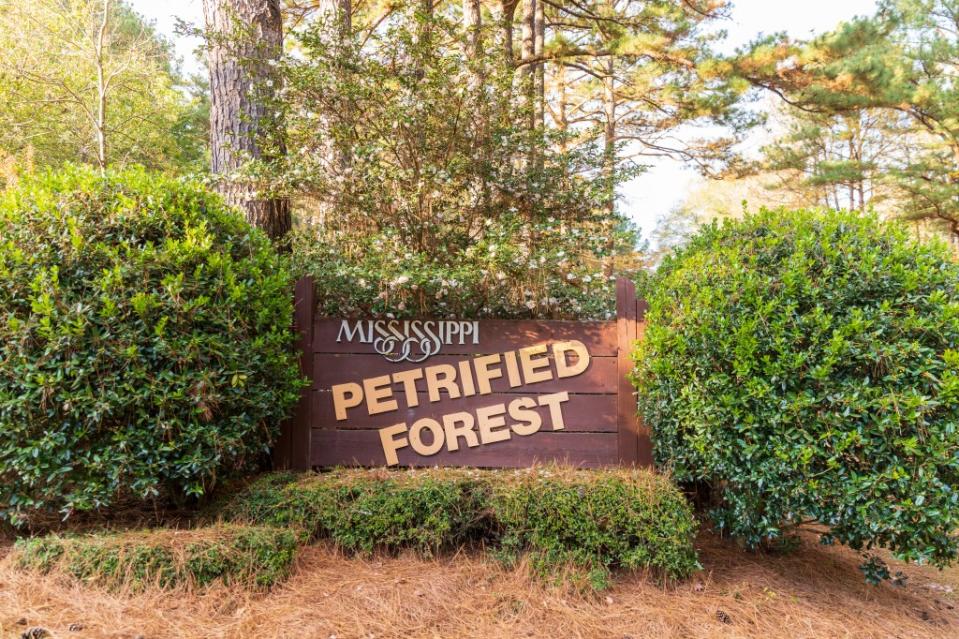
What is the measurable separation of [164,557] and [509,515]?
65.5 inches

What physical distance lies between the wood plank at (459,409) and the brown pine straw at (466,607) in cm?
90

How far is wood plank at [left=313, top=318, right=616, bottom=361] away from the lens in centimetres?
386

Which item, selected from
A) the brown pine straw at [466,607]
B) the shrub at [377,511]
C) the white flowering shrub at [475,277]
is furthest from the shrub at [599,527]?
the white flowering shrub at [475,277]

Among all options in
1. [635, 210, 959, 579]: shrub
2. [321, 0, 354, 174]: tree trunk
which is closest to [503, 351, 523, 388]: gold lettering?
[635, 210, 959, 579]: shrub

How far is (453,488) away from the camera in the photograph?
3.18 meters

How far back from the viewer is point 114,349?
2.91m

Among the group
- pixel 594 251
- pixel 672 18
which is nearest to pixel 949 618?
pixel 594 251

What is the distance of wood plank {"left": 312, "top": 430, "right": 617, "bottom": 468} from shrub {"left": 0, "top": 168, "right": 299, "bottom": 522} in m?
0.64

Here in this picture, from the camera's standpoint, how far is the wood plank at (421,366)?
3822 mm

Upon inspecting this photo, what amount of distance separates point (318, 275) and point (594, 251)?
205cm

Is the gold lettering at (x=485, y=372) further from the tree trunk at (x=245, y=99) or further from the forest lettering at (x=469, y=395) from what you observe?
the tree trunk at (x=245, y=99)

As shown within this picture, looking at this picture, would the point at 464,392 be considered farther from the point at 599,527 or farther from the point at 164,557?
the point at 164,557

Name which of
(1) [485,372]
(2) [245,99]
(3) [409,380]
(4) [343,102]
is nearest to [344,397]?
(3) [409,380]

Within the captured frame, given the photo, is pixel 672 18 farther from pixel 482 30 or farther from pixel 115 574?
pixel 115 574
